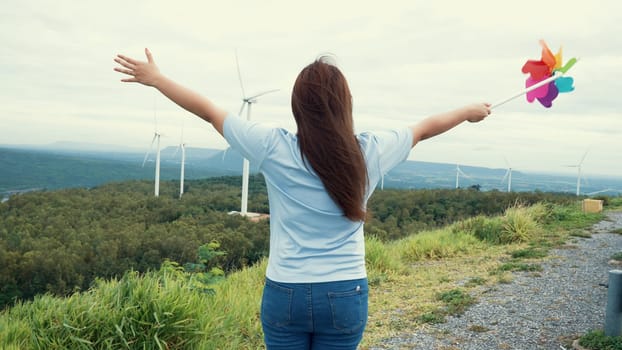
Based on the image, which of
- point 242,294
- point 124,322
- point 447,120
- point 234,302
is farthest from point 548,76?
point 242,294

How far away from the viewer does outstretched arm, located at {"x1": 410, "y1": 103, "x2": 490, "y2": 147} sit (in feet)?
7.09

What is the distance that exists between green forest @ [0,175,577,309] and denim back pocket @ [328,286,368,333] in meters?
4.68

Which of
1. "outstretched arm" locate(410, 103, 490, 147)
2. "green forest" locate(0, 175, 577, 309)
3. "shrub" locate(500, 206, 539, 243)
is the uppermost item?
"outstretched arm" locate(410, 103, 490, 147)

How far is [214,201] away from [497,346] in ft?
96.2

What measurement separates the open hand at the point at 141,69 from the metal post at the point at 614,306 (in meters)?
4.18

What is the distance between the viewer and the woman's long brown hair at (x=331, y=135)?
183 centimetres

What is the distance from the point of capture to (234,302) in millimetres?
5336

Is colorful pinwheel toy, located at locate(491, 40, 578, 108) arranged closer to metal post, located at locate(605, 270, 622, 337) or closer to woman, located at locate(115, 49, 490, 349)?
woman, located at locate(115, 49, 490, 349)

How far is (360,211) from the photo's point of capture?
6.14 feet

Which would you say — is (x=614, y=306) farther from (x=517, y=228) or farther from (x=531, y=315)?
(x=517, y=228)

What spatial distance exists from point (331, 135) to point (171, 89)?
23.2 inches

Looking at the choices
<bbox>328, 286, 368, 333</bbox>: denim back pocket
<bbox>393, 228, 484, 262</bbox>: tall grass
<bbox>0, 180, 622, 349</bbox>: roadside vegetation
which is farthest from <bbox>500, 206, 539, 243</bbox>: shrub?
<bbox>328, 286, 368, 333</bbox>: denim back pocket

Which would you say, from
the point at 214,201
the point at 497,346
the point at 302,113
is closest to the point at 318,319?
the point at 302,113

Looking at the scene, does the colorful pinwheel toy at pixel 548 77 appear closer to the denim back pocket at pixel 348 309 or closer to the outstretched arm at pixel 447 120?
the outstretched arm at pixel 447 120
